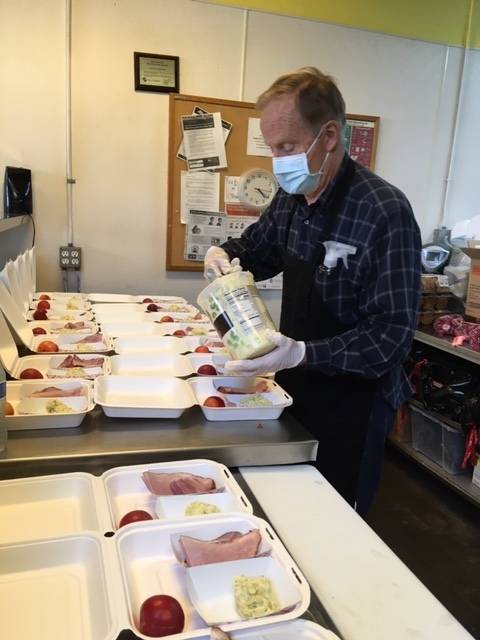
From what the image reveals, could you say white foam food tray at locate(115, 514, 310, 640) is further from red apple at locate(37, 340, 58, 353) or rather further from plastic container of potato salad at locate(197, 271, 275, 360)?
red apple at locate(37, 340, 58, 353)

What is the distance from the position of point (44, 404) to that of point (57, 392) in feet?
0.17

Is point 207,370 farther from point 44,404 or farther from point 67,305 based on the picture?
point 67,305

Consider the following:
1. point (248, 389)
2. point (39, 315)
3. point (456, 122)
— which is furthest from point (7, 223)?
point (456, 122)

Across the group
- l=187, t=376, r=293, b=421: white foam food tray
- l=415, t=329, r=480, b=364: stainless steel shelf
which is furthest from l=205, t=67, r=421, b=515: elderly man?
l=415, t=329, r=480, b=364: stainless steel shelf

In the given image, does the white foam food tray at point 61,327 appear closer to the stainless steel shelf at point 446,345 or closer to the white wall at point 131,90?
the white wall at point 131,90

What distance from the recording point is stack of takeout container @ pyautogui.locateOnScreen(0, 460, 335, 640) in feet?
2.44

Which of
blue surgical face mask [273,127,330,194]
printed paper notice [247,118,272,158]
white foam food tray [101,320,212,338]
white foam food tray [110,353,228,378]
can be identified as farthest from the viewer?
printed paper notice [247,118,272,158]

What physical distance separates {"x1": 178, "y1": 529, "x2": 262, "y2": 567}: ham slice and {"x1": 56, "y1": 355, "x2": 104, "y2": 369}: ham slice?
84 cm

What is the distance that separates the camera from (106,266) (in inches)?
122

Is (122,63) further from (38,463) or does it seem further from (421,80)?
(38,463)

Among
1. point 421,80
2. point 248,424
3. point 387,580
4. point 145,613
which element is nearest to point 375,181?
point 248,424

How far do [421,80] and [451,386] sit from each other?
6.58ft

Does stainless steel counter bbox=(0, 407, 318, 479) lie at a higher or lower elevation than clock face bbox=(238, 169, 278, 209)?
lower

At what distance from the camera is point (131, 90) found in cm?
294
